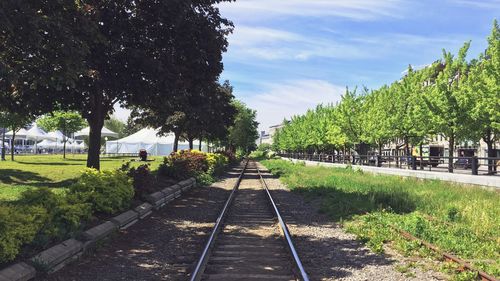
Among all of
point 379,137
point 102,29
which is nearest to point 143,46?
point 102,29

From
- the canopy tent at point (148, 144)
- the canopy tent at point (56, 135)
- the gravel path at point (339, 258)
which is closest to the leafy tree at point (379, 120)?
the canopy tent at point (148, 144)

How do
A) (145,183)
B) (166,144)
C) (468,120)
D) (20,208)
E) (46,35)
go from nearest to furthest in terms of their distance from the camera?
1. (20,208)
2. (46,35)
3. (145,183)
4. (468,120)
5. (166,144)

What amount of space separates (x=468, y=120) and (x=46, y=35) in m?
28.0

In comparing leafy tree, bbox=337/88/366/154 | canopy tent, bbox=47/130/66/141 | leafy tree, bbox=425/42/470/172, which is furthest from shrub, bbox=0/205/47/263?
canopy tent, bbox=47/130/66/141

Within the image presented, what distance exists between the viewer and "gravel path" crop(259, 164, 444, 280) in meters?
7.81

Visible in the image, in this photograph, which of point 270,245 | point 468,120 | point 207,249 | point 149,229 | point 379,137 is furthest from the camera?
point 379,137

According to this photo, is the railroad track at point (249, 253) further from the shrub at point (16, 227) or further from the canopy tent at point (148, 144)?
the canopy tent at point (148, 144)

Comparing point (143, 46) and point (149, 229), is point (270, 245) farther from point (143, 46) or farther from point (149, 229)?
point (143, 46)

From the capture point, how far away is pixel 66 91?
18.6 meters

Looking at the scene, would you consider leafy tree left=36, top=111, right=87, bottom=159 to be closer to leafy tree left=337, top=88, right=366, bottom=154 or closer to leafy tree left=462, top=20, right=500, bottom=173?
leafy tree left=337, top=88, right=366, bottom=154

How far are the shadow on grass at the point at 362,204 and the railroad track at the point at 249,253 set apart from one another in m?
2.16

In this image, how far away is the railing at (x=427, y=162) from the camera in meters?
25.3

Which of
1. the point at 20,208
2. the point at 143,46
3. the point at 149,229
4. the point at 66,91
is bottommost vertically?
the point at 149,229

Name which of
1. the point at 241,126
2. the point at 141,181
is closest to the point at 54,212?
the point at 141,181
